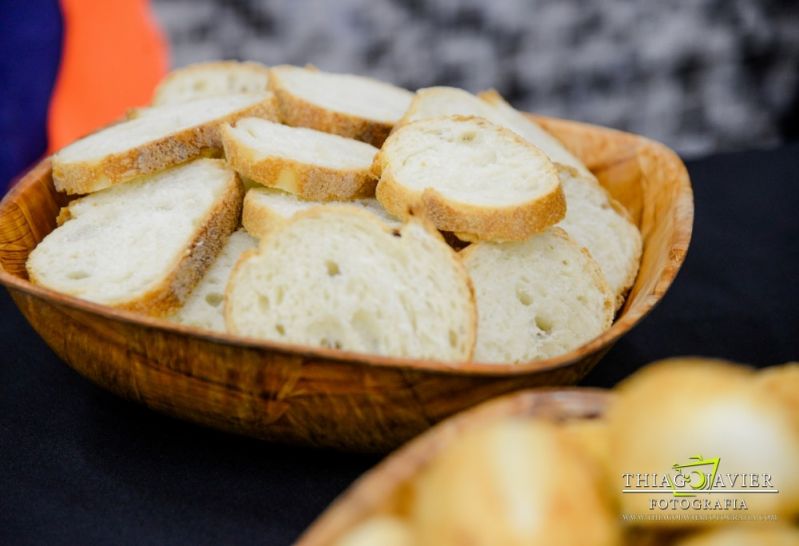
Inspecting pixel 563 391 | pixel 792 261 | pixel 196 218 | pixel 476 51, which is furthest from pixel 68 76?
→ pixel 563 391

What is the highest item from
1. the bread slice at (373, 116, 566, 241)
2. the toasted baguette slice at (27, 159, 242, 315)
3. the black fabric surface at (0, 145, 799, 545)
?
the bread slice at (373, 116, 566, 241)

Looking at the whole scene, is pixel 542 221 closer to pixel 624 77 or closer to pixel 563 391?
pixel 563 391

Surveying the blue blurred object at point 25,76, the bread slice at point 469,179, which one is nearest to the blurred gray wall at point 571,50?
the blue blurred object at point 25,76

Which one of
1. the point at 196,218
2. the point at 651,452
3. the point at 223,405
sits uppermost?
the point at 651,452

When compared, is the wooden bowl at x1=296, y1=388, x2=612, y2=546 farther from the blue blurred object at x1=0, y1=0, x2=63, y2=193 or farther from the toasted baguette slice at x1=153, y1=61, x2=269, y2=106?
the blue blurred object at x1=0, y1=0, x2=63, y2=193

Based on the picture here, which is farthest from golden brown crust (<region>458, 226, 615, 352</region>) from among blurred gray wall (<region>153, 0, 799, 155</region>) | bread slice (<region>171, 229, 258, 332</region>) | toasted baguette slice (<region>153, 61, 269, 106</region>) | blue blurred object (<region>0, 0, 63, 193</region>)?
blue blurred object (<region>0, 0, 63, 193</region>)

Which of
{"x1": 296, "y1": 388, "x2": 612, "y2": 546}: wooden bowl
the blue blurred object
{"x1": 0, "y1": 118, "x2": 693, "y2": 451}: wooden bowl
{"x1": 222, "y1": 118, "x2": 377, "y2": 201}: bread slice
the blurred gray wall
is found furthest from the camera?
the blurred gray wall

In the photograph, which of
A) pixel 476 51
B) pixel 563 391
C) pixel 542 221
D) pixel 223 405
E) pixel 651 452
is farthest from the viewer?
pixel 476 51

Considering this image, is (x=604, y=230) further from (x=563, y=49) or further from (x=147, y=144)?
(x=563, y=49)
